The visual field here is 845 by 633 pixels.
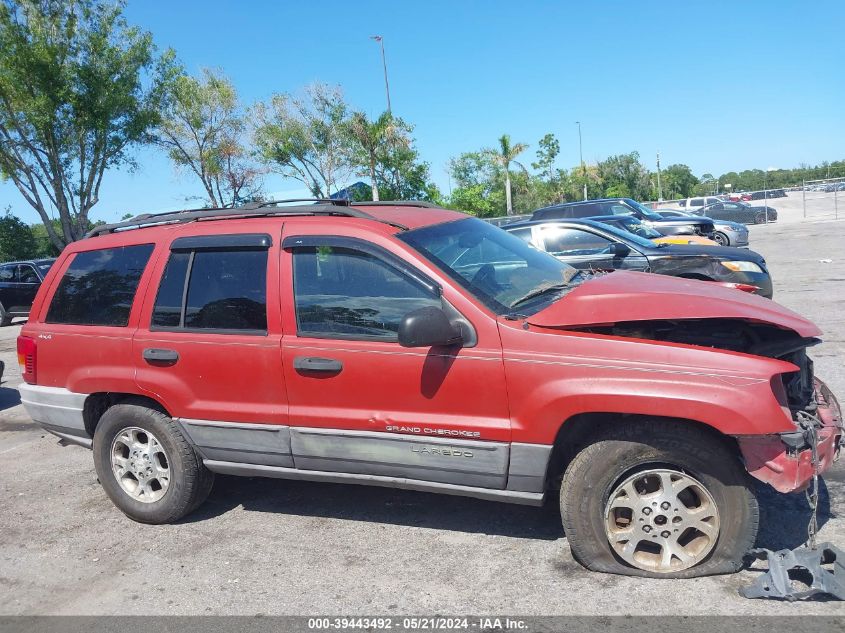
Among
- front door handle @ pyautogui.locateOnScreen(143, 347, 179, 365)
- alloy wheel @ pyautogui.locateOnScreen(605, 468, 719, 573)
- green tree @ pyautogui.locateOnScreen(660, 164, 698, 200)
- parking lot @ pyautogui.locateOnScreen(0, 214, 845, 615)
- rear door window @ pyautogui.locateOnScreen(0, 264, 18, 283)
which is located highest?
green tree @ pyautogui.locateOnScreen(660, 164, 698, 200)

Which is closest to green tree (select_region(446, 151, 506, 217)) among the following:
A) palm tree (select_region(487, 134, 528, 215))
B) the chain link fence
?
palm tree (select_region(487, 134, 528, 215))

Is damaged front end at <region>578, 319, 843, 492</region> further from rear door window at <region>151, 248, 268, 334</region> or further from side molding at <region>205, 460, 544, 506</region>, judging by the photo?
rear door window at <region>151, 248, 268, 334</region>

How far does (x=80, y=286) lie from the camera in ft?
15.6

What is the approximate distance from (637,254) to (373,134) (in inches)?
1008

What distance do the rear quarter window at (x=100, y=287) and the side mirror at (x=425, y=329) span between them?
2073 millimetres

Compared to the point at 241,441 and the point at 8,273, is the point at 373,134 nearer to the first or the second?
the point at 8,273

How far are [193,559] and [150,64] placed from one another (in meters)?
27.1

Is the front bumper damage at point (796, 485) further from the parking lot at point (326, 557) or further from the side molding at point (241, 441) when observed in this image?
the side molding at point (241, 441)

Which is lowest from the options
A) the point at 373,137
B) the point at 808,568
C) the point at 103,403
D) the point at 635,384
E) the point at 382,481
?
the point at 808,568

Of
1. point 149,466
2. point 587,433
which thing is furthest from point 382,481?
point 149,466

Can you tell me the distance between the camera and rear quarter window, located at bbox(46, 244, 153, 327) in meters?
4.55

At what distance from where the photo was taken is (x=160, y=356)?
4.29 m

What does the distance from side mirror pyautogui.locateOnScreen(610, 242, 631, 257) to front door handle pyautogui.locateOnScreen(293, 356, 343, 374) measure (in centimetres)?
564

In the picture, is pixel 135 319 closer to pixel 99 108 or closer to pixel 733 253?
pixel 733 253
